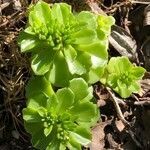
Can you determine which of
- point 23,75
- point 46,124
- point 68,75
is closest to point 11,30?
point 23,75

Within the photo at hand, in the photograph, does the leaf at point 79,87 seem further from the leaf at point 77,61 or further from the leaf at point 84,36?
the leaf at point 84,36

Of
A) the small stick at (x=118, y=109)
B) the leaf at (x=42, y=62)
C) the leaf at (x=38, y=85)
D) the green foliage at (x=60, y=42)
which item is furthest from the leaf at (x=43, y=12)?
the small stick at (x=118, y=109)

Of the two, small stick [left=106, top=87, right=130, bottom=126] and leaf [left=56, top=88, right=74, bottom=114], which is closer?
leaf [left=56, top=88, right=74, bottom=114]

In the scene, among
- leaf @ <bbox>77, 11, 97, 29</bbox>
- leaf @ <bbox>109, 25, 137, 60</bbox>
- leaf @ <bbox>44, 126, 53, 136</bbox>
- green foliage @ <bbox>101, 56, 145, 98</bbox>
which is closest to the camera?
leaf @ <bbox>44, 126, 53, 136</bbox>

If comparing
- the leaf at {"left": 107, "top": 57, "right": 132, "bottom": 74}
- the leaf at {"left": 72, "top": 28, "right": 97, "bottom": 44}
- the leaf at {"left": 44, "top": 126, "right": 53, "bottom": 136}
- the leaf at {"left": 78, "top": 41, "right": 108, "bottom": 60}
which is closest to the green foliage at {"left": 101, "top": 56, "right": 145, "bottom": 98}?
the leaf at {"left": 107, "top": 57, "right": 132, "bottom": 74}

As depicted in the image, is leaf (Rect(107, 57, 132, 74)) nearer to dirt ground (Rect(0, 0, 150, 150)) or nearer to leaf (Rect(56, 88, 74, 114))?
dirt ground (Rect(0, 0, 150, 150))

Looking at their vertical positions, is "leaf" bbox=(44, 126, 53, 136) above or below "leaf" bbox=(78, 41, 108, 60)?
below

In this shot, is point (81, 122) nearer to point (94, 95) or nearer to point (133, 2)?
point (94, 95)
